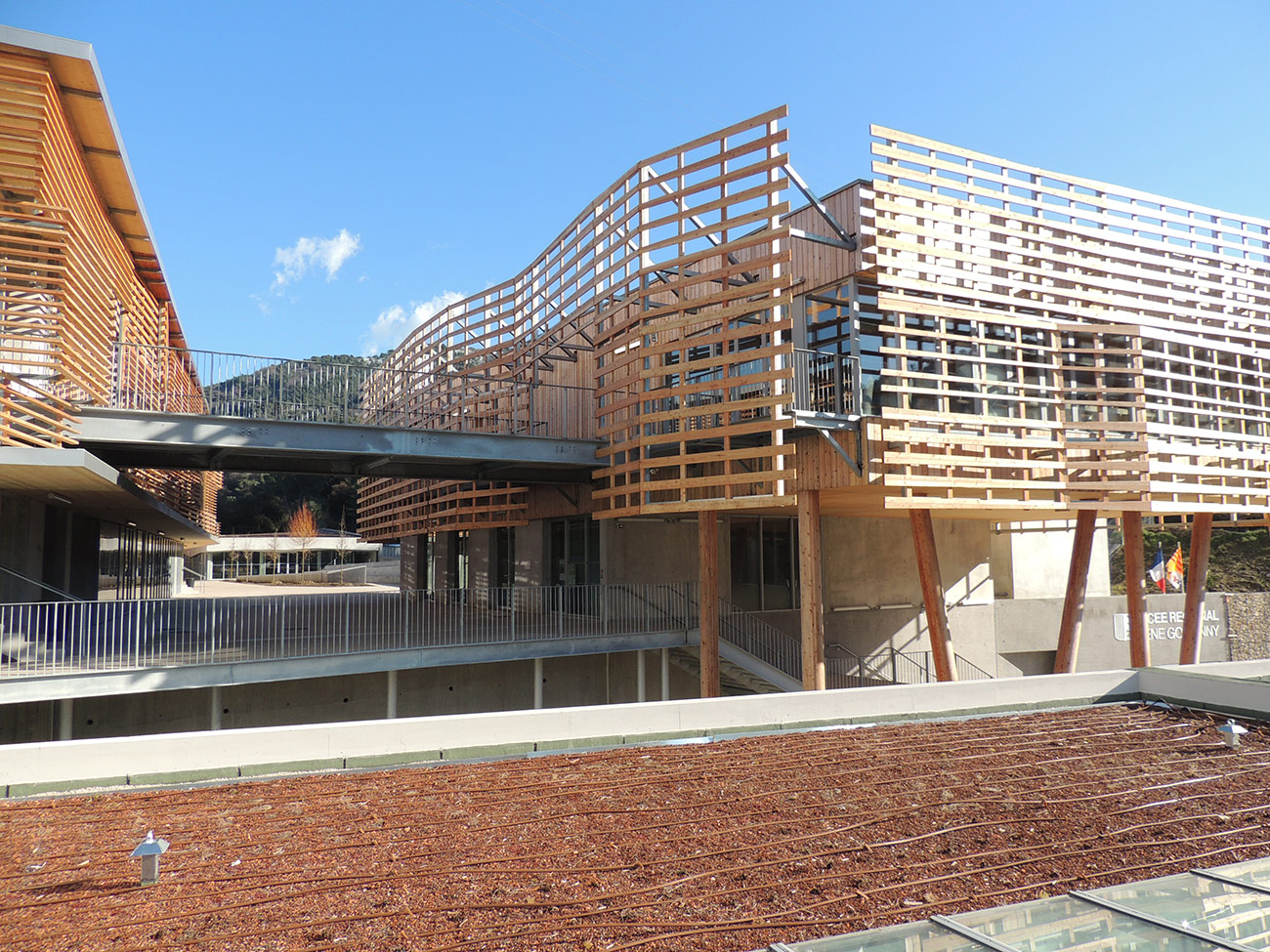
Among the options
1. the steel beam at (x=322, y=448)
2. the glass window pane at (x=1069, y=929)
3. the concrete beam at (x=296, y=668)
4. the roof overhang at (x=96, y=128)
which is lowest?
the concrete beam at (x=296, y=668)

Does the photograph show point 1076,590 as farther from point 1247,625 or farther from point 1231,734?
point 1247,625

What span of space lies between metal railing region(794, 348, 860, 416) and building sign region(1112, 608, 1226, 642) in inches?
610

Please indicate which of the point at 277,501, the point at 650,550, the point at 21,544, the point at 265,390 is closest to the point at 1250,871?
the point at 265,390

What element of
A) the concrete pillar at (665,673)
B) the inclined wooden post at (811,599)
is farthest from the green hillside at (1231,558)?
the inclined wooden post at (811,599)

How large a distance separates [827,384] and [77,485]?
41.1 ft

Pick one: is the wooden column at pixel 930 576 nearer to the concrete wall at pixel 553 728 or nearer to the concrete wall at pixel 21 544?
the concrete wall at pixel 553 728

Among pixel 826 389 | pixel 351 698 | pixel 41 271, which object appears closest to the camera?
pixel 41 271

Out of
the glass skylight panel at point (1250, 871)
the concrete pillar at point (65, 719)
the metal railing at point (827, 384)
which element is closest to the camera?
the glass skylight panel at point (1250, 871)

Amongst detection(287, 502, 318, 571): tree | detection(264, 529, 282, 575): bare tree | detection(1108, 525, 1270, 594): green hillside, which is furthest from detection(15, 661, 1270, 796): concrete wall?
detection(264, 529, 282, 575): bare tree

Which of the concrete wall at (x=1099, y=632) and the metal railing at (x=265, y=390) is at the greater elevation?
the metal railing at (x=265, y=390)

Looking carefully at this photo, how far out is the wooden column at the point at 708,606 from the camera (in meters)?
15.7

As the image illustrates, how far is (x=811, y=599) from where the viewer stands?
13992 millimetres

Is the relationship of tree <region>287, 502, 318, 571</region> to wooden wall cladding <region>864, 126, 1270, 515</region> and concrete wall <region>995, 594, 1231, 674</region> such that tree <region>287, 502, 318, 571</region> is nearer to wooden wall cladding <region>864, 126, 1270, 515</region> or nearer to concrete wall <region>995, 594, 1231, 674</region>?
concrete wall <region>995, 594, 1231, 674</region>

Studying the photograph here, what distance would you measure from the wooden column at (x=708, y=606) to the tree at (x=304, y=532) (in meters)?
46.4
